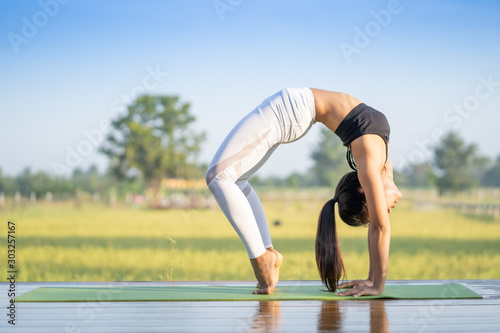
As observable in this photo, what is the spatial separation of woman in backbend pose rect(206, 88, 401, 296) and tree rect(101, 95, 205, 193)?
1225 inches

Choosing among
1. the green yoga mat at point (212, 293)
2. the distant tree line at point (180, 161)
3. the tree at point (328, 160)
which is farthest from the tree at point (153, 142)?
the green yoga mat at point (212, 293)

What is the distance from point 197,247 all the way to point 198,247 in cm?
3

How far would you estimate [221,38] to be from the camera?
26719 mm

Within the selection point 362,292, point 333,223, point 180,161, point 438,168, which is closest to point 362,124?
point 333,223

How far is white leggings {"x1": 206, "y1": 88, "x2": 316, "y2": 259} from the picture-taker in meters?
2.40

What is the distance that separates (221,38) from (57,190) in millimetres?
11834

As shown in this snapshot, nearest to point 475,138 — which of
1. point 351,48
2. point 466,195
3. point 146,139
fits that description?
point 466,195

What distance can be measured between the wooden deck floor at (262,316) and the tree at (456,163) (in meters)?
35.7

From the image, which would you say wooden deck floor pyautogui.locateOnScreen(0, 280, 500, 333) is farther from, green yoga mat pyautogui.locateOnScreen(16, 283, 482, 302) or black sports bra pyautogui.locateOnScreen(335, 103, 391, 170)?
black sports bra pyautogui.locateOnScreen(335, 103, 391, 170)

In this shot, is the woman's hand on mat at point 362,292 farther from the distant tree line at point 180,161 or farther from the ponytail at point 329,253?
the distant tree line at point 180,161

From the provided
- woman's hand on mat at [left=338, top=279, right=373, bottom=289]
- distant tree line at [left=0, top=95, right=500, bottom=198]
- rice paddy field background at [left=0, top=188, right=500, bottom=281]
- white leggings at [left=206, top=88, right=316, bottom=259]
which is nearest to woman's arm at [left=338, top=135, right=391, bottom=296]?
woman's hand on mat at [left=338, top=279, right=373, bottom=289]

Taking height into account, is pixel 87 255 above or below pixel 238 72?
below

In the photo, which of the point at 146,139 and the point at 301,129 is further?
the point at 146,139

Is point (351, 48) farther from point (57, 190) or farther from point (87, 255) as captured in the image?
point (57, 190)
